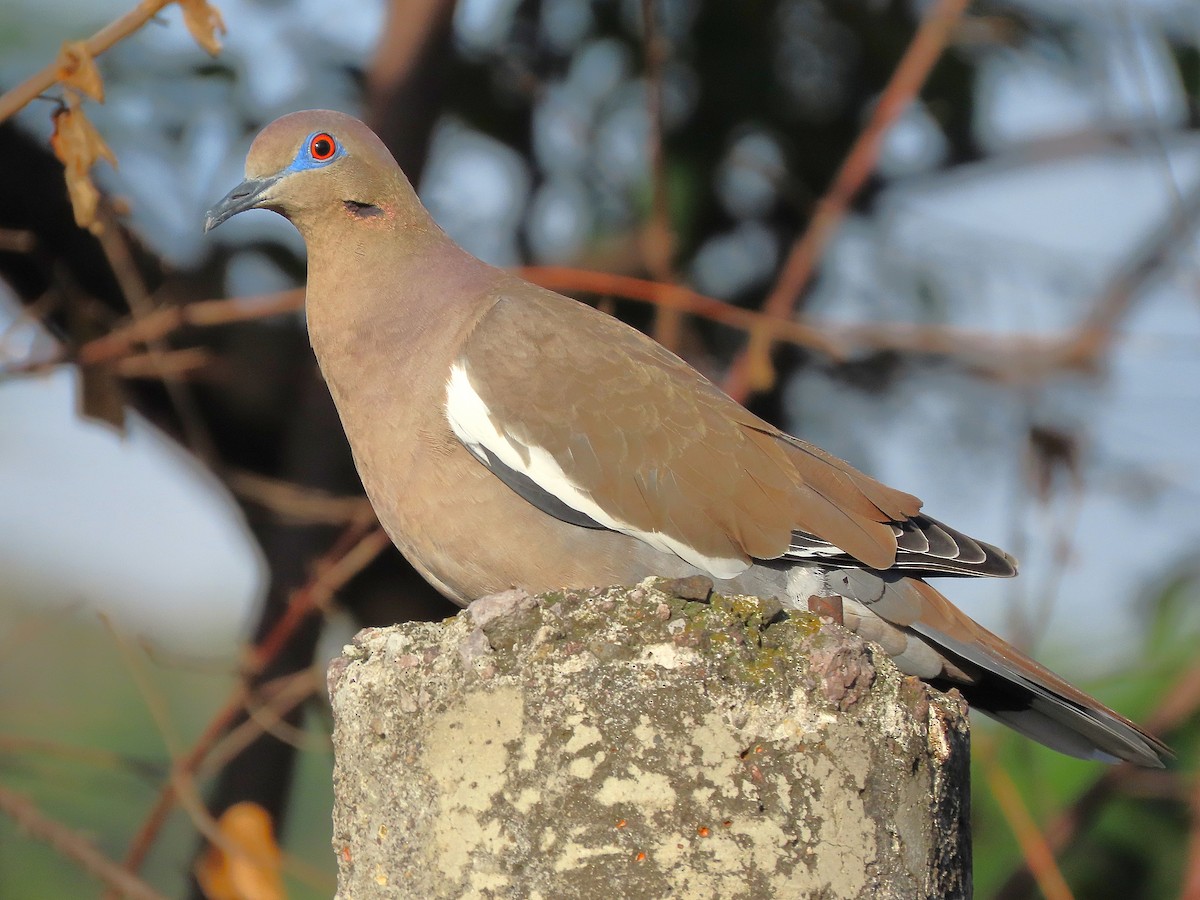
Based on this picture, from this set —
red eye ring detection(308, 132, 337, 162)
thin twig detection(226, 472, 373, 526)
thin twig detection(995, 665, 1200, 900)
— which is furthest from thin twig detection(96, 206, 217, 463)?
thin twig detection(995, 665, 1200, 900)

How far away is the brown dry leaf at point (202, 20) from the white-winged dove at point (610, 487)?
2.38ft

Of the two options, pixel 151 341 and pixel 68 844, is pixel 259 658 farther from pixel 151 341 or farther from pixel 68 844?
pixel 151 341

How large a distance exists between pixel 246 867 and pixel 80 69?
2.61m

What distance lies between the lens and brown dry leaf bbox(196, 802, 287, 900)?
4.77 m

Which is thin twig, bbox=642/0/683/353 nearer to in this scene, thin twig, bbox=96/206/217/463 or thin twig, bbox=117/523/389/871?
thin twig, bbox=117/523/389/871

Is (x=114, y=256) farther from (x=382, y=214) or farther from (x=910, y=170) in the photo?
(x=910, y=170)

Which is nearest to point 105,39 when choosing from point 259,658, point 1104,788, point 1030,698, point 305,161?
point 305,161

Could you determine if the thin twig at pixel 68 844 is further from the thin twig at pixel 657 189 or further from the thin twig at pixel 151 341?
the thin twig at pixel 657 189

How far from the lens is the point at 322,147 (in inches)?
152

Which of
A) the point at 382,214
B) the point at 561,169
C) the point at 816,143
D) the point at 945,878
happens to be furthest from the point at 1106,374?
the point at 945,878

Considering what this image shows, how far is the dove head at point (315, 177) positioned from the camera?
12.6ft

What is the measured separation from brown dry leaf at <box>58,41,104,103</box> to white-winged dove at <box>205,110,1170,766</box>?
0.79 m

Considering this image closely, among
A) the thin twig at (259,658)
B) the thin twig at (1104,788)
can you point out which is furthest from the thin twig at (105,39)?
the thin twig at (1104,788)

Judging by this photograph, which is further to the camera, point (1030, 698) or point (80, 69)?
point (80, 69)
